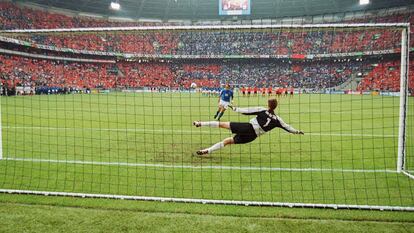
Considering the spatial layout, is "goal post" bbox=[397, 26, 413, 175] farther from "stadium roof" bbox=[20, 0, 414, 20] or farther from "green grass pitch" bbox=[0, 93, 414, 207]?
"stadium roof" bbox=[20, 0, 414, 20]

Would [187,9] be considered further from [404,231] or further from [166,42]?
[404,231]

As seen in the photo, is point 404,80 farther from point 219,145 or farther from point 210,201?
point 210,201

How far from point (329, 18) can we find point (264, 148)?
6000 cm

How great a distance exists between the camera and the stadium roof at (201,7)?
5703 centimetres

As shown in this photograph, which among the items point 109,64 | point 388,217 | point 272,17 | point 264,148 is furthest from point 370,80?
point 388,217

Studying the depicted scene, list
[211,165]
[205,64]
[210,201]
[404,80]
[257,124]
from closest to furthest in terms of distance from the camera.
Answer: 1. [210,201]
2. [404,80]
3. [257,124]
4. [211,165]
5. [205,64]

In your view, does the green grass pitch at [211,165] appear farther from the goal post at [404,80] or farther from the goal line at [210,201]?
the goal post at [404,80]

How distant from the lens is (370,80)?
171 ft

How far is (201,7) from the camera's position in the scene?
6425 cm

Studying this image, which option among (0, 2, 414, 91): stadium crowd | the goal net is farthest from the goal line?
(0, 2, 414, 91): stadium crowd

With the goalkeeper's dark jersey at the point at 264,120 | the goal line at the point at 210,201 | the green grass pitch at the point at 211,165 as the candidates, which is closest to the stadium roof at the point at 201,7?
the green grass pitch at the point at 211,165

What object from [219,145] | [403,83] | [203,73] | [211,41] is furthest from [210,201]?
[211,41]

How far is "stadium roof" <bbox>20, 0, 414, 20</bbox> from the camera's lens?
57.0 m

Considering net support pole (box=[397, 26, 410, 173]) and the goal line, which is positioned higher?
net support pole (box=[397, 26, 410, 173])
